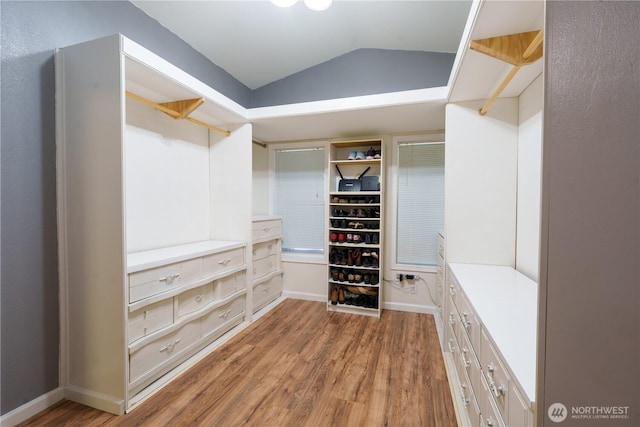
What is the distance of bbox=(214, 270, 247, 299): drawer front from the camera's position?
2.51 m

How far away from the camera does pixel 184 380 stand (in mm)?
1955

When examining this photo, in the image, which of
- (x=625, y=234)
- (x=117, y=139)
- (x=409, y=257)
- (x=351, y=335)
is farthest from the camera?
(x=409, y=257)

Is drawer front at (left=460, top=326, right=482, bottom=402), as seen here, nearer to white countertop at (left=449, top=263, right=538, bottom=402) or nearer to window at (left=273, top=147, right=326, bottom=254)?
white countertop at (left=449, top=263, right=538, bottom=402)

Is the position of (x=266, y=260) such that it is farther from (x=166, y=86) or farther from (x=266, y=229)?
(x=166, y=86)

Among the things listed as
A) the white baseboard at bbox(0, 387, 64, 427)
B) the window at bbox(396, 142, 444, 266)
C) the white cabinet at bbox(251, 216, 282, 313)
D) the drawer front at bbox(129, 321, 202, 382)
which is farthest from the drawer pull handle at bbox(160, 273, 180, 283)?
the window at bbox(396, 142, 444, 266)

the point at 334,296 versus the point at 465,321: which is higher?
the point at 465,321

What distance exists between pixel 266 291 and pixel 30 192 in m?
2.32

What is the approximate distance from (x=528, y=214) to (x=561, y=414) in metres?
1.63

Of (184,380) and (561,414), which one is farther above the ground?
(561,414)

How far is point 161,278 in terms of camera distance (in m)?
1.90

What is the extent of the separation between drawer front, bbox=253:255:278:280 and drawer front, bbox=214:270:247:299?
28cm

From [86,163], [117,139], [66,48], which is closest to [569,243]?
[117,139]

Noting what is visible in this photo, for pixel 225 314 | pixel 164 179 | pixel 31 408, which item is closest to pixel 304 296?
pixel 225 314

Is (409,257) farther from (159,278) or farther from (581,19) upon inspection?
(581,19)
